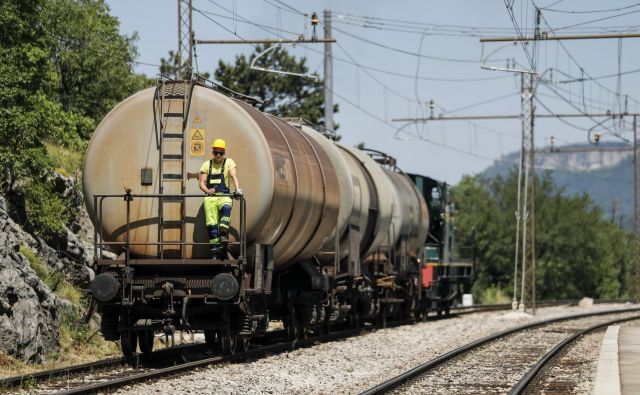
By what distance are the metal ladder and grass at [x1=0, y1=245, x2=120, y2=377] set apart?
246 cm

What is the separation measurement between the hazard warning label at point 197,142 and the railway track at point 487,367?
171 inches

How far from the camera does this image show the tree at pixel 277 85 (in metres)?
62.8

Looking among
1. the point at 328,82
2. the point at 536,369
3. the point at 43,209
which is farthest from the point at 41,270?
the point at 328,82

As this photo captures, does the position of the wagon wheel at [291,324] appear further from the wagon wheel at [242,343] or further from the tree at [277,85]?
the tree at [277,85]

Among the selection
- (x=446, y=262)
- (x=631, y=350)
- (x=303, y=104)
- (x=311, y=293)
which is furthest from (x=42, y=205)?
(x=303, y=104)

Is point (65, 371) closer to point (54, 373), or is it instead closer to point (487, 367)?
point (54, 373)

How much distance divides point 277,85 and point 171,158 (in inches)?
1888

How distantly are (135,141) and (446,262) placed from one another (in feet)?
69.9

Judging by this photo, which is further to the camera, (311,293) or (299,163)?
(311,293)

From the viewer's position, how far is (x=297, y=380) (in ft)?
47.4

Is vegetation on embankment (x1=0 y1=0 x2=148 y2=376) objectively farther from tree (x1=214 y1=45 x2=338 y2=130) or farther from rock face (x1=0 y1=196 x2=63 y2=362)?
tree (x1=214 y1=45 x2=338 y2=130)

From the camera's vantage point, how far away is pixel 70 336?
17.9 meters

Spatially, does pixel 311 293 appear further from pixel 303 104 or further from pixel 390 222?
pixel 303 104

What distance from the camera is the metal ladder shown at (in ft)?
51.4
